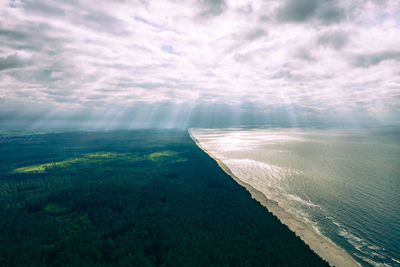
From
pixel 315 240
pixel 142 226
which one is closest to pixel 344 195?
pixel 315 240

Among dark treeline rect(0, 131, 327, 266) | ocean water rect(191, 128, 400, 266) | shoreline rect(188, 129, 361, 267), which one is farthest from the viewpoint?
ocean water rect(191, 128, 400, 266)

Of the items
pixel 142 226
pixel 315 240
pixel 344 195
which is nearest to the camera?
pixel 315 240

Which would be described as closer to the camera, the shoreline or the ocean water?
the shoreline

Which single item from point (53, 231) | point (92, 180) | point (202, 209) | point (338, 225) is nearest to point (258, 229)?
point (202, 209)

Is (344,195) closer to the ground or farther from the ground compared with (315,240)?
farther from the ground

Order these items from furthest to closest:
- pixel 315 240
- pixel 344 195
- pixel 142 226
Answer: pixel 344 195, pixel 142 226, pixel 315 240

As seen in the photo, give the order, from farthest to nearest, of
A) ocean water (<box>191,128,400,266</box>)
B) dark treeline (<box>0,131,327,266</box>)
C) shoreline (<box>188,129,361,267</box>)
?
ocean water (<box>191,128,400,266</box>) < dark treeline (<box>0,131,327,266</box>) < shoreline (<box>188,129,361,267</box>)

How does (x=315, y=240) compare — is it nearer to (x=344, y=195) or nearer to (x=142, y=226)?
(x=344, y=195)

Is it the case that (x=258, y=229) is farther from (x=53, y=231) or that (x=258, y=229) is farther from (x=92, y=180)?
(x=92, y=180)

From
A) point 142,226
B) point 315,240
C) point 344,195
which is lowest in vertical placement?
point 315,240

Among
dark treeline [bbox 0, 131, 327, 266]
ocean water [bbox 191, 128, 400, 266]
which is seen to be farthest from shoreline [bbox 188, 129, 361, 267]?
dark treeline [bbox 0, 131, 327, 266]

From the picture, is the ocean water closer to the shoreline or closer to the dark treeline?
the shoreline
